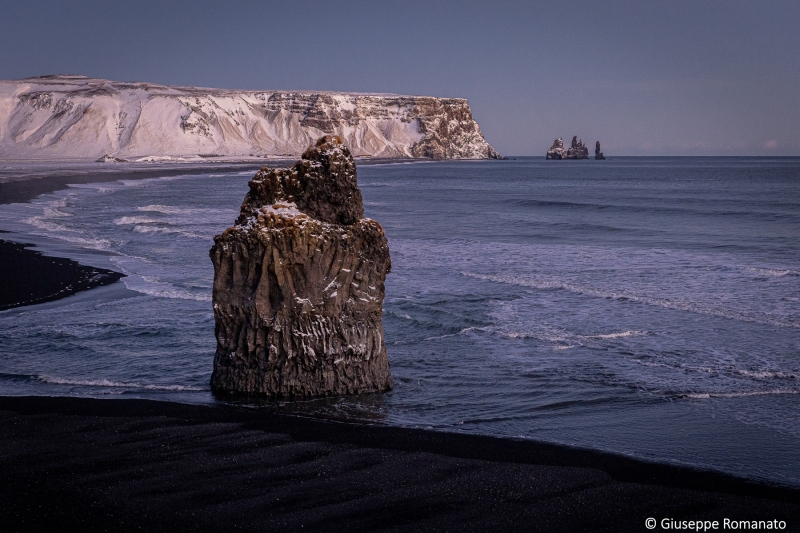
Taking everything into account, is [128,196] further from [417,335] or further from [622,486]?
[622,486]

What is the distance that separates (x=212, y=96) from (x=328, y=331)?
196322 millimetres

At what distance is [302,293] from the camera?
8.62 m

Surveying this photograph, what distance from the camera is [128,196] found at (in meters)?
46.8

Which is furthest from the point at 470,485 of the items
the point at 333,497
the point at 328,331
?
the point at 328,331

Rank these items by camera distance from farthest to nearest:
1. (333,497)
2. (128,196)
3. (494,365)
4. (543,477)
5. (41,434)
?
(128,196), (494,365), (41,434), (543,477), (333,497)

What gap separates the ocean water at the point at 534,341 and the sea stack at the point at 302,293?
0.42 metres

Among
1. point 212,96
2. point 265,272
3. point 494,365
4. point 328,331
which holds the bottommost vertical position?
point 494,365

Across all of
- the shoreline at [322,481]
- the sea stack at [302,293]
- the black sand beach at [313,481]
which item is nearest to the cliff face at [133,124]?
the sea stack at [302,293]

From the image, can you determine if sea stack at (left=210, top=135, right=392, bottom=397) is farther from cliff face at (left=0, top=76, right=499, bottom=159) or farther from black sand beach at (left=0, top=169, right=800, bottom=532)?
cliff face at (left=0, top=76, right=499, bottom=159)

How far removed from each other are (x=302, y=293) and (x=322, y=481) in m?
2.81

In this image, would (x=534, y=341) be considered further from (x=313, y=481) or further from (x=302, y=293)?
(x=313, y=481)

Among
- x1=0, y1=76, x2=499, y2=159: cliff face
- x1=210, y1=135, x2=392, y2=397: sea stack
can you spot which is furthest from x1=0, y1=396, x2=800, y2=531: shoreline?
x1=0, y1=76, x2=499, y2=159: cliff face

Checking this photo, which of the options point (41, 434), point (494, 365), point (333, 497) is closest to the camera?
point (333, 497)

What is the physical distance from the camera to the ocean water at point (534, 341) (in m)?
8.23
